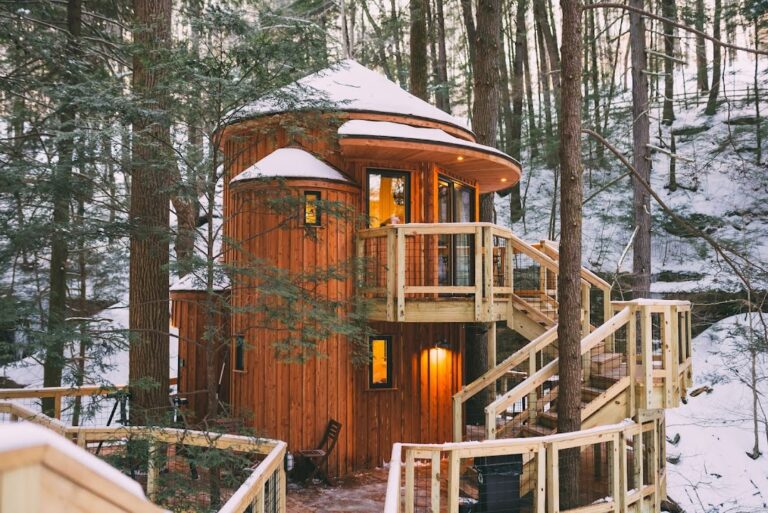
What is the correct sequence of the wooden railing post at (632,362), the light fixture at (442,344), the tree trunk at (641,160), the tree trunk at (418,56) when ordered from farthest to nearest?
the tree trunk at (418,56)
the tree trunk at (641,160)
the light fixture at (442,344)
the wooden railing post at (632,362)

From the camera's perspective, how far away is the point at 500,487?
7.14 meters

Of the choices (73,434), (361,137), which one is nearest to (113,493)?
(73,434)

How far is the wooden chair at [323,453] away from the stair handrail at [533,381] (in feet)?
9.45

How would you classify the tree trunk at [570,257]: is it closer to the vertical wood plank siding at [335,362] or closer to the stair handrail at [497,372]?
the stair handrail at [497,372]

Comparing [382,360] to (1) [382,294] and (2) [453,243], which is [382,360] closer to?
(1) [382,294]

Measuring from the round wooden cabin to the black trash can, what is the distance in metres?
Result: 2.76

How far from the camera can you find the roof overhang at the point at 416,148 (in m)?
9.69

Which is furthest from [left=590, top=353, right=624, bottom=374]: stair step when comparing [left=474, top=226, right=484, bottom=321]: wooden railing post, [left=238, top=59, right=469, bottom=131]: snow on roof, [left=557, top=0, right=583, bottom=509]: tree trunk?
[left=238, top=59, right=469, bottom=131]: snow on roof

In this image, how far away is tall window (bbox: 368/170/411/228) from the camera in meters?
10.9

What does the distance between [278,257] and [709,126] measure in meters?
24.4

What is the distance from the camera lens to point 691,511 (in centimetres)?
1154

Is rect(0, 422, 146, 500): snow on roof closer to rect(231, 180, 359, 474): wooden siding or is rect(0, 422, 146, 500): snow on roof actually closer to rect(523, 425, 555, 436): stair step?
rect(523, 425, 555, 436): stair step

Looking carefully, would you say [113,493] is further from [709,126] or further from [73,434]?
[709,126]

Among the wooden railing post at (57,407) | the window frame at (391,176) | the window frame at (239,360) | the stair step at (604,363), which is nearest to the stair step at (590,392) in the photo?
the stair step at (604,363)
